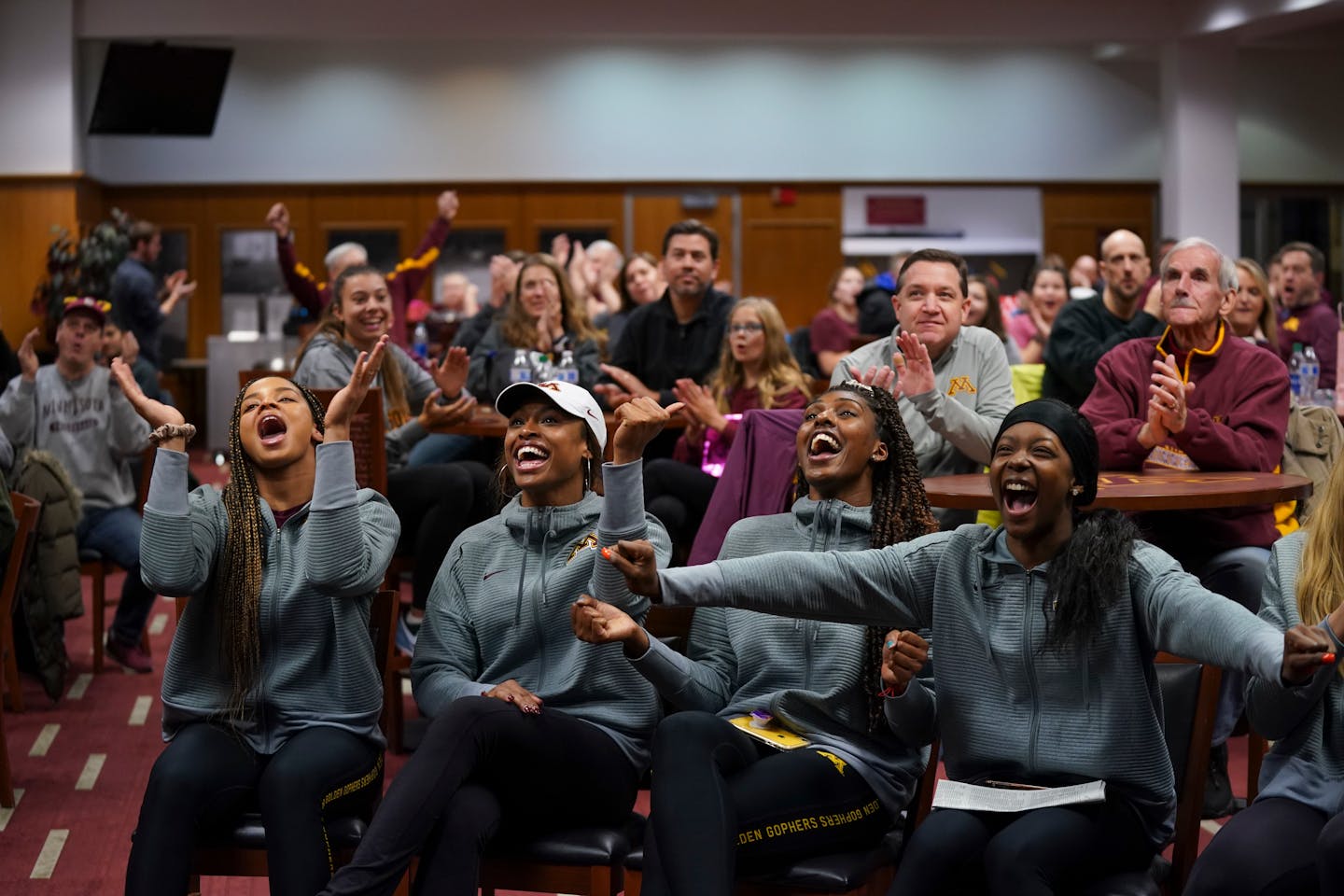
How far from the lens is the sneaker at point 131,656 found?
5562 mm

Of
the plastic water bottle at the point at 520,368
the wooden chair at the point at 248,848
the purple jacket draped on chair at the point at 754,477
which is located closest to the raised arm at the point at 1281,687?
the purple jacket draped on chair at the point at 754,477

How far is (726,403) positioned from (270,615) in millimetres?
2412

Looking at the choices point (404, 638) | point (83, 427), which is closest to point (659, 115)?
point (83, 427)

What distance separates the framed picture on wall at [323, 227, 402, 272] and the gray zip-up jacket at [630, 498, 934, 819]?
1098 centimetres

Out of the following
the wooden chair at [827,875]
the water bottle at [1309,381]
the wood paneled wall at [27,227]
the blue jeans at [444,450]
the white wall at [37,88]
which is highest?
the white wall at [37,88]

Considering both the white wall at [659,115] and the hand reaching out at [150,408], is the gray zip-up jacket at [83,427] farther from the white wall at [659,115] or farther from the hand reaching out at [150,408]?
the white wall at [659,115]

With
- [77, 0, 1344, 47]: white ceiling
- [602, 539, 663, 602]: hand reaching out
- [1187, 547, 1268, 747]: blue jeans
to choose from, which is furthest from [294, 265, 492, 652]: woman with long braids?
[77, 0, 1344, 47]: white ceiling

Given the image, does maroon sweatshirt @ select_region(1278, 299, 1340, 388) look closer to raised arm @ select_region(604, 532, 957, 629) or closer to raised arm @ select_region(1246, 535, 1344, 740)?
raised arm @ select_region(1246, 535, 1344, 740)

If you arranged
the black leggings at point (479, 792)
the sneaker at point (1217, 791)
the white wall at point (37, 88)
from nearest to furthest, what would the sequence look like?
the black leggings at point (479, 792) → the sneaker at point (1217, 791) → the white wall at point (37, 88)

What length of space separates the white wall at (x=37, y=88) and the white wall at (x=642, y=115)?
1116mm

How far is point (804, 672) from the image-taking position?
2.77m

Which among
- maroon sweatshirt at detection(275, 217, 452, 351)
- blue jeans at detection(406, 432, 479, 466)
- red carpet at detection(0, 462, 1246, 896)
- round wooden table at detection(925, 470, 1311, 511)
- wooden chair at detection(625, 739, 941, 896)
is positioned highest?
maroon sweatshirt at detection(275, 217, 452, 351)

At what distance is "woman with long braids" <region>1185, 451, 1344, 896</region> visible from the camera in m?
2.27

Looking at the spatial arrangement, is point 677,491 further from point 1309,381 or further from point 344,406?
point 1309,381
